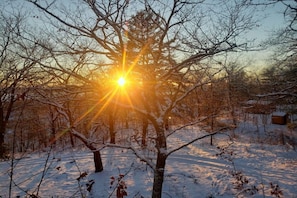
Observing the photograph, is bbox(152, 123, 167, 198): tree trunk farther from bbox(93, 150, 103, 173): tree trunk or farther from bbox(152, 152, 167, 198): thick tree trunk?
bbox(93, 150, 103, 173): tree trunk

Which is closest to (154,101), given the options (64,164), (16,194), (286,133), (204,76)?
(204,76)

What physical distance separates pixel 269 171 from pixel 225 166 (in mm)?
1522

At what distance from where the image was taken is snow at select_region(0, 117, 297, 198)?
5907mm

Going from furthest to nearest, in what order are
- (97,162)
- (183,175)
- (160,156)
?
(97,162) < (183,175) < (160,156)

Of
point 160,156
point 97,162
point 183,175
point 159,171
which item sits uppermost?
point 160,156

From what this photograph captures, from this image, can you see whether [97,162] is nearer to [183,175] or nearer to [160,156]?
[183,175]

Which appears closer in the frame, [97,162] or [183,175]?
[183,175]

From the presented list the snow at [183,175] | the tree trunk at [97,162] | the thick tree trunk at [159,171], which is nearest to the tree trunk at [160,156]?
the thick tree trunk at [159,171]

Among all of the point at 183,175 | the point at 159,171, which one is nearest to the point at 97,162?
the point at 183,175

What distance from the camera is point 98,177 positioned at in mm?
7156

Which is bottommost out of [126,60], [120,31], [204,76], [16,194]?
[16,194]

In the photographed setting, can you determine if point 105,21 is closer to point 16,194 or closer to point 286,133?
point 16,194

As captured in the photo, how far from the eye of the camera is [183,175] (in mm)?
7137

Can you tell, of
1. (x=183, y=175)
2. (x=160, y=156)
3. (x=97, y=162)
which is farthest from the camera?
(x=97, y=162)
